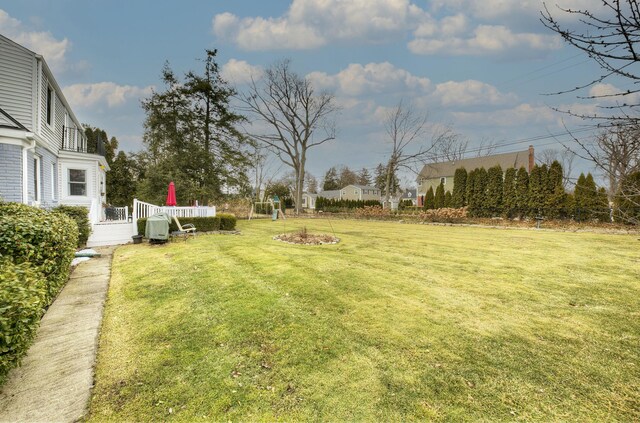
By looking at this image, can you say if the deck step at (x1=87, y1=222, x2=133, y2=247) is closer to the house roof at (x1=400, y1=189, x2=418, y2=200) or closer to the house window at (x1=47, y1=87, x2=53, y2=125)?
the house window at (x1=47, y1=87, x2=53, y2=125)

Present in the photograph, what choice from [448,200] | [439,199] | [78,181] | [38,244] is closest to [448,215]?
[448,200]

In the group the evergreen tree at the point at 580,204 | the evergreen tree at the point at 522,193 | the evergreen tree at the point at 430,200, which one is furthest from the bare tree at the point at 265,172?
the evergreen tree at the point at 580,204

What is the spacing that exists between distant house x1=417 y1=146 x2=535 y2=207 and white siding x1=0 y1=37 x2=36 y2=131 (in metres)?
33.5

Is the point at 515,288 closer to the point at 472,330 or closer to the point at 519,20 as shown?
the point at 472,330

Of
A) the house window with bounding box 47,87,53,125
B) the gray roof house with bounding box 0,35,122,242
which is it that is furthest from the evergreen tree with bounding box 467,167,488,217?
the house window with bounding box 47,87,53,125

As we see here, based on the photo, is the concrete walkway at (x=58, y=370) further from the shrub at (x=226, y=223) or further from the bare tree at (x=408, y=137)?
the bare tree at (x=408, y=137)

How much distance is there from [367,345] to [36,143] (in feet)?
37.5

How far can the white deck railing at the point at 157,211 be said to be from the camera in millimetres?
10047

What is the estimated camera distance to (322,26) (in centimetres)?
1766

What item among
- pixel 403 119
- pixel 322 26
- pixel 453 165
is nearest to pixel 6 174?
pixel 322 26

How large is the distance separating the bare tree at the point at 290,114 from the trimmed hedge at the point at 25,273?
2682 centimetres

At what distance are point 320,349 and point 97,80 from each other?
22.9m

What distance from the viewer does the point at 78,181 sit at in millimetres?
12695

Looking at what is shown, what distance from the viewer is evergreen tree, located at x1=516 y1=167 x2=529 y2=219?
18844mm
